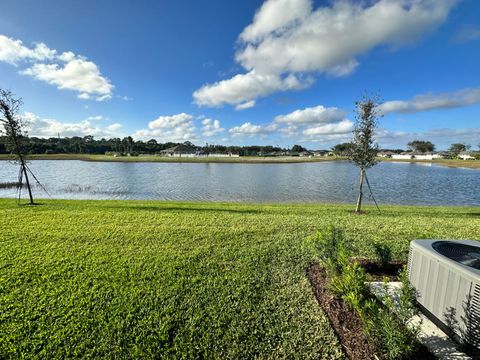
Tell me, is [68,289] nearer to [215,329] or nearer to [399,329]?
[215,329]

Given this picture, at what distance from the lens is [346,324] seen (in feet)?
11.0

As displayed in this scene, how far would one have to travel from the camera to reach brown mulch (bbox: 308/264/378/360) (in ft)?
9.50

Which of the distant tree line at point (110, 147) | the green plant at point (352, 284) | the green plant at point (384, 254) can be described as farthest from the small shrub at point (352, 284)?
the distant tree line at point (110, 147)

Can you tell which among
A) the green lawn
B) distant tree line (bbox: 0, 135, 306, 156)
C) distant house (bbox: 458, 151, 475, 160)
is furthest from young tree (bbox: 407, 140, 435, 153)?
the green lawn

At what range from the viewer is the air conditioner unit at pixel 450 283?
2.63m

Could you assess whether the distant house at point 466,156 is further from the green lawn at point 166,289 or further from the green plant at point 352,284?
the green plant at point 352,284

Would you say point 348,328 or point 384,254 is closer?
point 348,328

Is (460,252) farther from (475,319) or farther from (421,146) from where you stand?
(421,146)

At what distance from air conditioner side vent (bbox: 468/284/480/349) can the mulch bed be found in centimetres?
46

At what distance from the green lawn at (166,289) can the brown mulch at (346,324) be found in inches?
5.9

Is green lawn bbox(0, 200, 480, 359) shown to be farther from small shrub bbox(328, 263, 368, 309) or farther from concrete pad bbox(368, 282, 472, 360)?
concrete pad bbox(368, 282, 472, 360)

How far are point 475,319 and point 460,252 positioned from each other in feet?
3.49

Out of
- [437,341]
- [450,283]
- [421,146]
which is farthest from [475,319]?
[421,146]

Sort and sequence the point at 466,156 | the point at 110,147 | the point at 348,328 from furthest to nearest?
the point at 110,147, the point at 466,156, the point at 348,328
